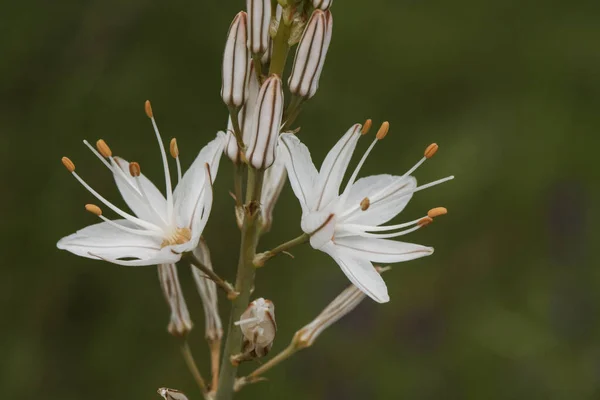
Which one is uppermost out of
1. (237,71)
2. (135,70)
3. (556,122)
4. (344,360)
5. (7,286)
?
(135,70)

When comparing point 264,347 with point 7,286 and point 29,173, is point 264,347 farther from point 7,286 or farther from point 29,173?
point 29,173

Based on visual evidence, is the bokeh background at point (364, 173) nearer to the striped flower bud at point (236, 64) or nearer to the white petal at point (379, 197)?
the white petal at point (379, 197)

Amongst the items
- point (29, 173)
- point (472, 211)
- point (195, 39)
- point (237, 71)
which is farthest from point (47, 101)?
point (237, 71)

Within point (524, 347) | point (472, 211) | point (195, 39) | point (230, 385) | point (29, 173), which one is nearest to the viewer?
point (230, 385)

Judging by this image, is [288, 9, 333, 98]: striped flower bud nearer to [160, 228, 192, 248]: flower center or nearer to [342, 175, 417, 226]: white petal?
[342, 175, 417, 226]: white petal

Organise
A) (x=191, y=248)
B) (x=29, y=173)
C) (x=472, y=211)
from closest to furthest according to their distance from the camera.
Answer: (x=191, y=248)
(x=29, y=173)
(x=472, y=211)

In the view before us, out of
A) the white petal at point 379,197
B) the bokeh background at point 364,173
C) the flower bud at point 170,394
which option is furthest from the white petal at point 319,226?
the bokeh background at point 364,173
